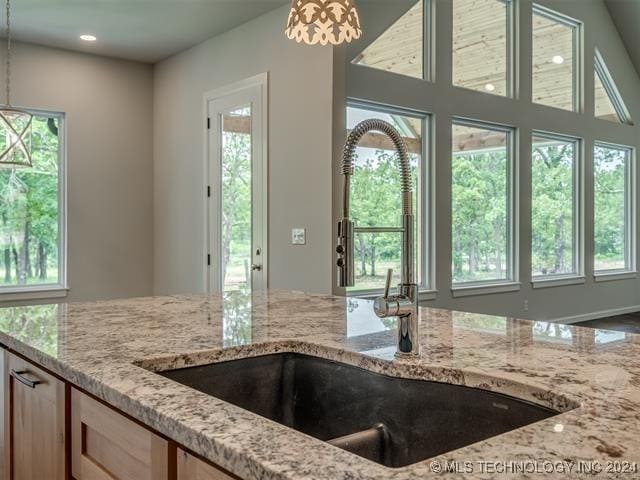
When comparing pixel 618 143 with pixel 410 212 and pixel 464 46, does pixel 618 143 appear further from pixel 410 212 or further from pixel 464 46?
pixel 410 212

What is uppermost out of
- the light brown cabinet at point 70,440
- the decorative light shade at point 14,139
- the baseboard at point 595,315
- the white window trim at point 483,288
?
the decorative light shade at point 14,139

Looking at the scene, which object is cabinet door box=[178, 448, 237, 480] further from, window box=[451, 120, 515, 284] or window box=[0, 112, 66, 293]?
window box=[0, 112, 66, 293]

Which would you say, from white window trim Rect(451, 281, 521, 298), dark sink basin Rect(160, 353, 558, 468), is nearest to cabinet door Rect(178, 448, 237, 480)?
dark sink basin Rect(160, 353, 558, 468)

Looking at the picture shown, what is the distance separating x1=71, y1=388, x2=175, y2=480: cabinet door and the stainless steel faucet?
0.50m

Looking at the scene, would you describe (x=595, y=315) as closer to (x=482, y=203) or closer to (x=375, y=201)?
(x=482, y=203)

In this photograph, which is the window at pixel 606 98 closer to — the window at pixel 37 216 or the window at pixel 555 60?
the window at pixel 555 60

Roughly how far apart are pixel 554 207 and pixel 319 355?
606 centimetres

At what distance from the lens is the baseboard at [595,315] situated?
681 cm

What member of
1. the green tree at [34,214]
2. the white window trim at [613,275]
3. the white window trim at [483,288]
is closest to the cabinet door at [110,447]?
the white window trim at [483,288]

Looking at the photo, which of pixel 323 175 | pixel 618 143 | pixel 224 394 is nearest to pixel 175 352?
pixel 224 394

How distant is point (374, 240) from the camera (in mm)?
5062

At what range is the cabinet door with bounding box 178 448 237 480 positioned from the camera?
0.79 meters

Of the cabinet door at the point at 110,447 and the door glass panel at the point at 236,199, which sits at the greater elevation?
the door glass panel at the point at 236,199

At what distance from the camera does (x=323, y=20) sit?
211 cm
